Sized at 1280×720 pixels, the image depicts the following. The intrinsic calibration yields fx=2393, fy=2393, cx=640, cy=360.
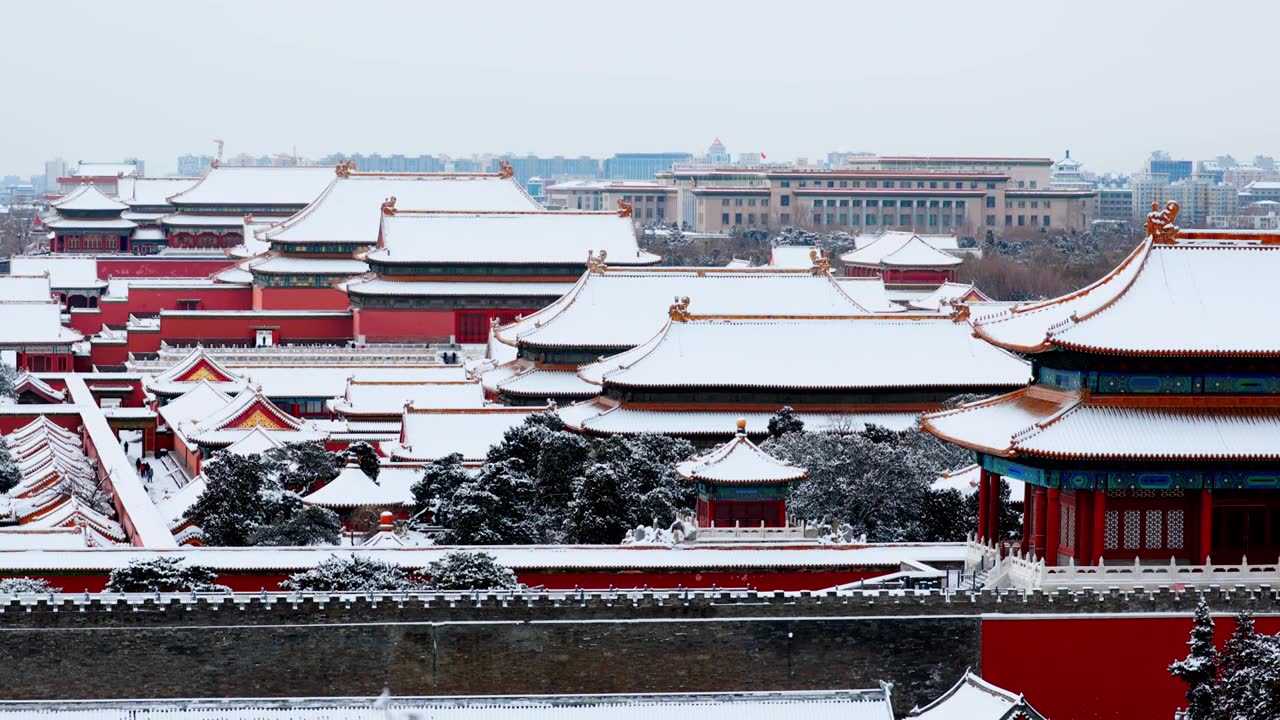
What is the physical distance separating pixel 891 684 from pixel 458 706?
481cm

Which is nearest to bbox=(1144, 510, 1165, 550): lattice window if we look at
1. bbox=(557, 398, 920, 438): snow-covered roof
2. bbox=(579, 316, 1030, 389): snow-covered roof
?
bbox=(557, 398, 920, 438): snow-covered roof

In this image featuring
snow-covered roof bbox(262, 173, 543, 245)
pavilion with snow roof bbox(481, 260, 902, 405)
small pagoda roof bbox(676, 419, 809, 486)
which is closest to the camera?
small pagoda roof bbox(676, 419, 809, 486)

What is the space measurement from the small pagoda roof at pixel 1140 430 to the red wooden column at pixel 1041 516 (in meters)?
0.78

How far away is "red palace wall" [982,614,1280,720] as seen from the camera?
1016 inches

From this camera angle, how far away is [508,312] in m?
57.6

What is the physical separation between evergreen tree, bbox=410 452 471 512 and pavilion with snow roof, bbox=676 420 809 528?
444cm

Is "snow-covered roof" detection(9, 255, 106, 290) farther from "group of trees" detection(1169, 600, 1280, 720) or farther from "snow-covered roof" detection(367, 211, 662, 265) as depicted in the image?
"group of trees" detection(1169, 600, 1280, 720)

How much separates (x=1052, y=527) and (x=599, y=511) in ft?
25.0

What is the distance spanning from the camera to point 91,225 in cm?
8494

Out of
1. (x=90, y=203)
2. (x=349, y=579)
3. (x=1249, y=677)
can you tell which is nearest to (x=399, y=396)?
(x=349, y=579)

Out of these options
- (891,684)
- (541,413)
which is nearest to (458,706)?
(891,684)

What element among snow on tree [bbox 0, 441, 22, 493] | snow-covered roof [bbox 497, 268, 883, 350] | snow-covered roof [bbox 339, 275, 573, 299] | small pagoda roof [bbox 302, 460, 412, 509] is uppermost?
snow-covered roof [bbox 497, 268, 883, 350]

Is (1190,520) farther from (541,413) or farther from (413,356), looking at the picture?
(413,356)

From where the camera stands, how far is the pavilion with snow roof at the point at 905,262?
278 ft
